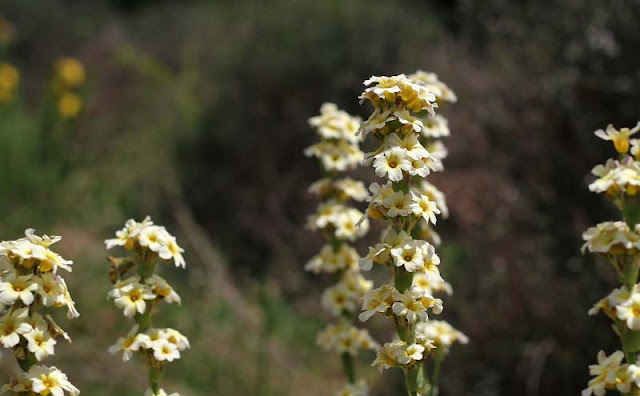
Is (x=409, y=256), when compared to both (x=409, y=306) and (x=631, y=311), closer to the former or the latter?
(x=409, y=306)

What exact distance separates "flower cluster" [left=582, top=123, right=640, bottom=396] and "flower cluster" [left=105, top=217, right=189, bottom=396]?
92 centimetres

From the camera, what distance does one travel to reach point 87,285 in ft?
19.1

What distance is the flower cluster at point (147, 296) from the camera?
6.48 ft

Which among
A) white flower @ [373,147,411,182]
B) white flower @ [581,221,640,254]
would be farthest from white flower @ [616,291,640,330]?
white flower @ [373,147,411,182]

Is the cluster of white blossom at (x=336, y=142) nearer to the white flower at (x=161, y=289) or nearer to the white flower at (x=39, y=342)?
the white flower at (x=161, y=289)

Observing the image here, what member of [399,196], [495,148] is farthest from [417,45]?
[399,196]

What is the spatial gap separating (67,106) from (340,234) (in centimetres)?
610

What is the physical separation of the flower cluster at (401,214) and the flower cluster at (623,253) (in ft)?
1.18

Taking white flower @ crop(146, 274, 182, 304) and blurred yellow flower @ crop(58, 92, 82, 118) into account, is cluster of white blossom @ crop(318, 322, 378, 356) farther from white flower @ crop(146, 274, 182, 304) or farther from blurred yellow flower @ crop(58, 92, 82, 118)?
blurred yellow flower @ crop(58, 92, 82, 118)

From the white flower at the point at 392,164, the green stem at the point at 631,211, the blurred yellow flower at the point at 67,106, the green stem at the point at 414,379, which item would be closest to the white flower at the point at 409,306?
the green stem at the point at 414,379

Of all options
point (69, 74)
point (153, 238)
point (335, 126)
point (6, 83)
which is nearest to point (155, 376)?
point (153, 238)

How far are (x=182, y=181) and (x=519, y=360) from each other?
4237mm

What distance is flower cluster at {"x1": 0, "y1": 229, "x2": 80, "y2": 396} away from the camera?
1.76 m

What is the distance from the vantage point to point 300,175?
7.19m
